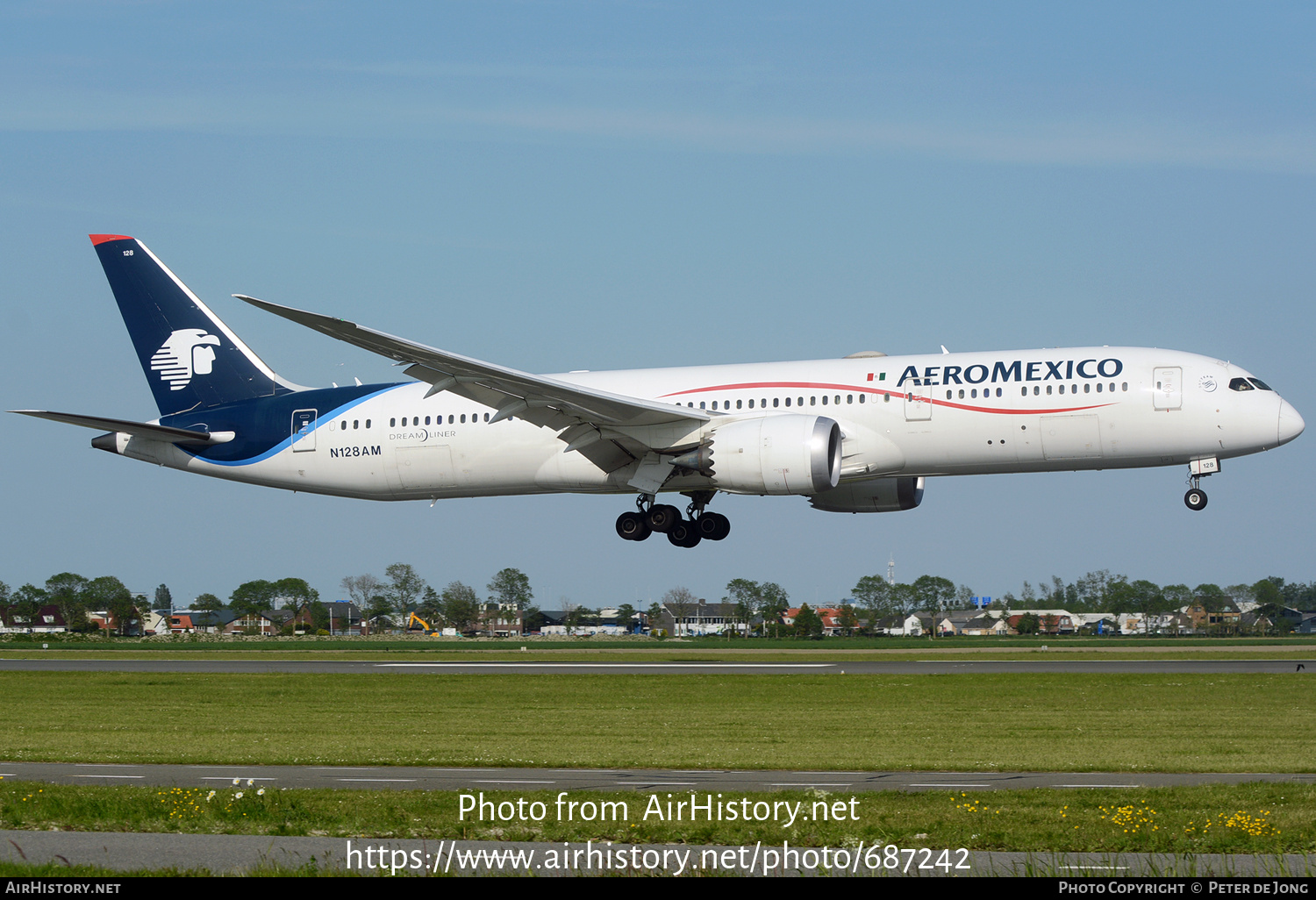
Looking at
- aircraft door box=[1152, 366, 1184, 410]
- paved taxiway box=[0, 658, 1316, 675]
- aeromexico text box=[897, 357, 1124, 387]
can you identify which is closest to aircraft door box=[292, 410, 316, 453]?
paved taxiway box=[0, 658, 1316, 675]

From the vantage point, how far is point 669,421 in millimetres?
34625

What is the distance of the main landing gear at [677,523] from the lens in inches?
1497

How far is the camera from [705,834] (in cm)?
1207

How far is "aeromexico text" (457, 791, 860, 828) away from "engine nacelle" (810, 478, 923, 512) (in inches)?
971

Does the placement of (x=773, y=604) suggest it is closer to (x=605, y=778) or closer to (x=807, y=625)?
(x=807, y=625)

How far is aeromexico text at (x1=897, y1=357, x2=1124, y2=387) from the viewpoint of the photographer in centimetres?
3259

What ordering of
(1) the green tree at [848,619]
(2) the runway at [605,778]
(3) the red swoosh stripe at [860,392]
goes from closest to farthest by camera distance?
(2) the runway at [605,778] → (3) the red swoosh stripe at [860,392] → (1) the green tree at [848,619]

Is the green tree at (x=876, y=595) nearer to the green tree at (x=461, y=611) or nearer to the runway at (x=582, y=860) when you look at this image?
the green tree at (x=461, y=611)

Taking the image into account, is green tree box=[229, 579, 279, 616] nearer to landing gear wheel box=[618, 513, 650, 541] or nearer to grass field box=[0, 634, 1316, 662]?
grass field box=[0, 634, 1316, 662]

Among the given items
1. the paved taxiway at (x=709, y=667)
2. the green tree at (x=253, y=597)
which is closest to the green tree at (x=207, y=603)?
the green tree at (x=253, y=597)

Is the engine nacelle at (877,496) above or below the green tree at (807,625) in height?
above

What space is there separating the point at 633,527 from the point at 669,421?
5001 millimetres

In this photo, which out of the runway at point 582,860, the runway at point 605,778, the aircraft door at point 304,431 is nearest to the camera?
the runway at point 582,860

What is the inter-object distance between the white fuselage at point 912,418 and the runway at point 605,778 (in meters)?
16.7
